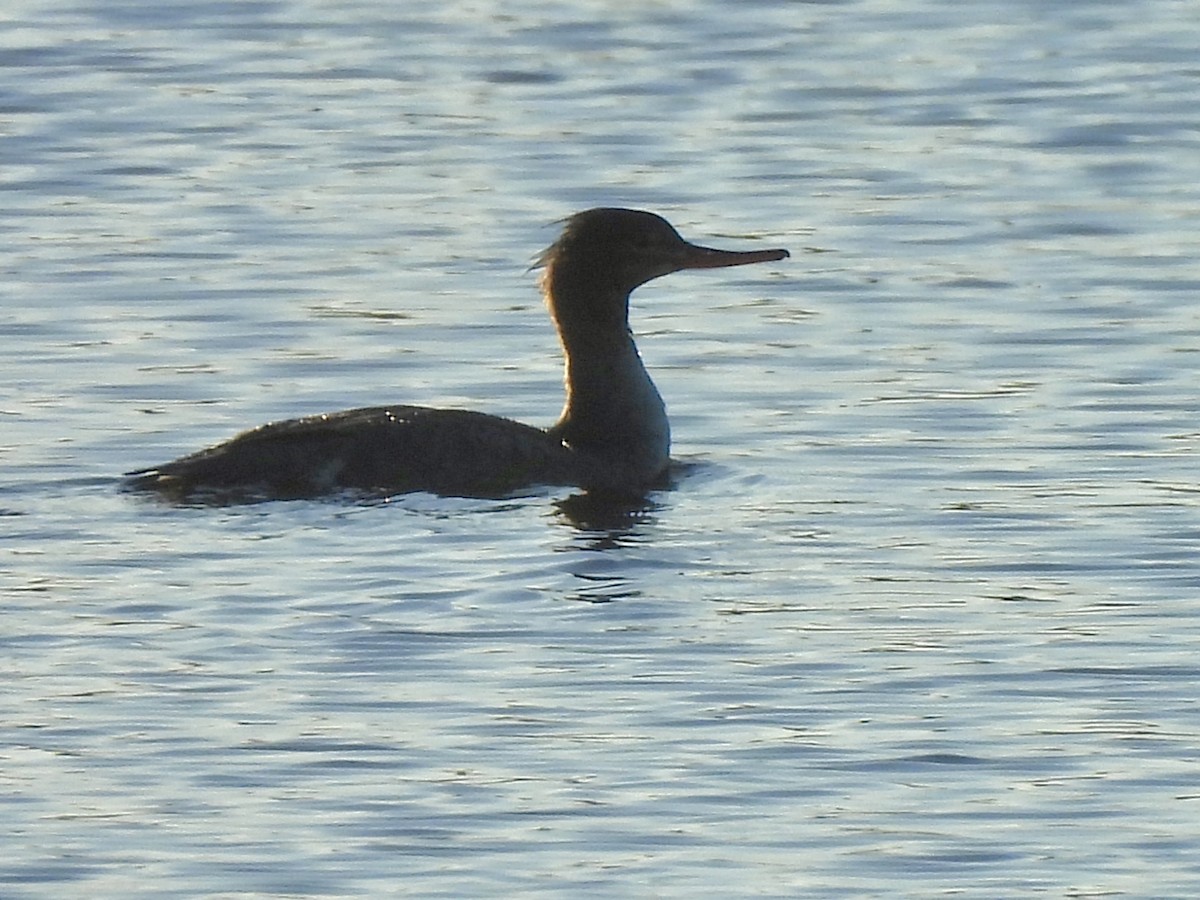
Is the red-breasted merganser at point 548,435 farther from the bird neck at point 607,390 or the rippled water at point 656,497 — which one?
the rippled water at point 656,497

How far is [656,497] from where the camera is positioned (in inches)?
468

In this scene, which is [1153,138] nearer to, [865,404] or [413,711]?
[865,404]

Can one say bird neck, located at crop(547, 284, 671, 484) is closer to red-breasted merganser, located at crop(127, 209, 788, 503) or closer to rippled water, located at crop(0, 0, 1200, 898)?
red-breasted merganser, located at crop(127, 209, 788, 503)

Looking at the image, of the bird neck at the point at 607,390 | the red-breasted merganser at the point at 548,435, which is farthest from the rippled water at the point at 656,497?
the bird neck at the point at 607,390

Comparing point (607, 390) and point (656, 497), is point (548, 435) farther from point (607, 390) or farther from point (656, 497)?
point (656, 497)

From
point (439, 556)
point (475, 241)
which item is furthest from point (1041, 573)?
point (475, 241)

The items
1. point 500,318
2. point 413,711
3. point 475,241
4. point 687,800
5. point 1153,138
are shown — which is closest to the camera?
point 687,800

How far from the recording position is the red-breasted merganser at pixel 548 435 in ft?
37.6

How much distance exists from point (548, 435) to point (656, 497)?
0.53 m

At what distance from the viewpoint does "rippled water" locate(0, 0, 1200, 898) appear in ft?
26.1

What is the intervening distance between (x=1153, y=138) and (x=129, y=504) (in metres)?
8.46

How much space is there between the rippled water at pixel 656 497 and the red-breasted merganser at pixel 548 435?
18 centimetres

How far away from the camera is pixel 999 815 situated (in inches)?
311

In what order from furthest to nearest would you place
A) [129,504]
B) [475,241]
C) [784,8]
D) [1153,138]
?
[784,8]
[1153,138]
[475,241]
[129,504]
